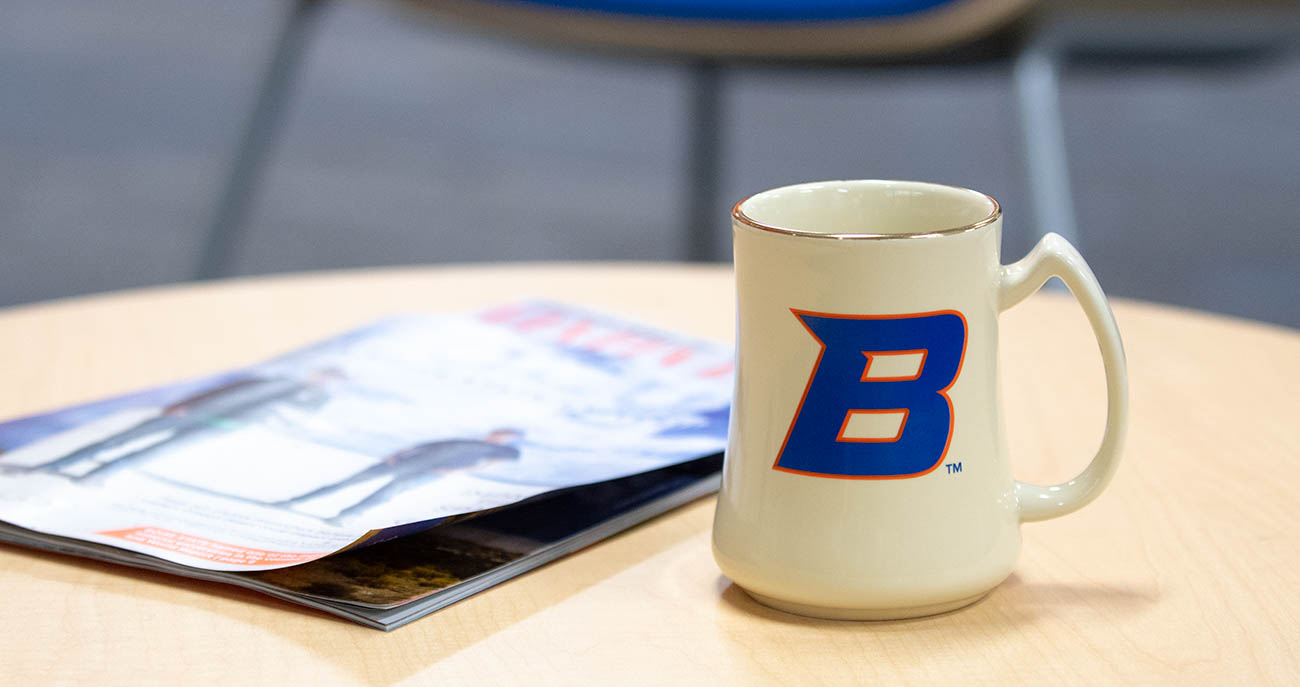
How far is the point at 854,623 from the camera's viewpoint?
0.27m

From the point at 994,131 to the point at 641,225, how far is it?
30.2 inches

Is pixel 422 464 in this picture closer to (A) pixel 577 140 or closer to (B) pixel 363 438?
(B) pixel 363 438

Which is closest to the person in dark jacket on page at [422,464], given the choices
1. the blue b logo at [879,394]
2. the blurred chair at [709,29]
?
the blue b logo at [879,394]

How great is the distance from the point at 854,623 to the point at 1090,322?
83 mm

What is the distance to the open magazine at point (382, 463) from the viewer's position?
0.30 meters

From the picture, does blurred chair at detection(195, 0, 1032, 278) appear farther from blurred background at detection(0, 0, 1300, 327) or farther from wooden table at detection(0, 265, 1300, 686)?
wooden table at detection(0, 265, 1300, 686)

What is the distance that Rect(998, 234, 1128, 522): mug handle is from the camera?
26 cm

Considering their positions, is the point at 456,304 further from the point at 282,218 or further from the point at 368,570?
the point at 282,218

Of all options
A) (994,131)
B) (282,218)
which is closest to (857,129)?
(994,131)

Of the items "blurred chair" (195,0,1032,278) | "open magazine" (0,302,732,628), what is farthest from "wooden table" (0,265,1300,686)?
"blurred chair" (195,0,1032,278)

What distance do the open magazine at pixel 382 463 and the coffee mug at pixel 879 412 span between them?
7 cm

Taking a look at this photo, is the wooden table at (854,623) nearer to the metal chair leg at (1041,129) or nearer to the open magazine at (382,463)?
the open magazine at (382,463)

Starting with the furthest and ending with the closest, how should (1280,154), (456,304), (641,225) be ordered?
(1280,154)
(641,225)
(456,304)

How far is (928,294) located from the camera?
0.26 meters
